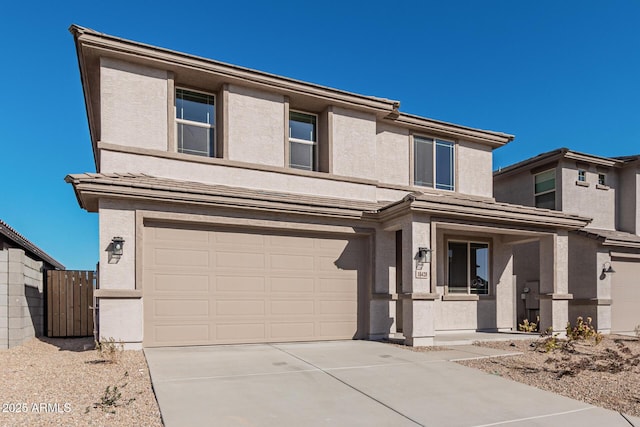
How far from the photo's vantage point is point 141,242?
28.7 feet

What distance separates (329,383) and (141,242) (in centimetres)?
494

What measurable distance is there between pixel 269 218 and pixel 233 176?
4.62 ft

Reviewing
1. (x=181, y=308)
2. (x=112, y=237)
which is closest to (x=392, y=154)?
(x=181, y=308)

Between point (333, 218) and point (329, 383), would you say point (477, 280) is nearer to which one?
point (333, 218)

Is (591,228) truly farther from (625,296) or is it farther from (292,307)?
(292,307)

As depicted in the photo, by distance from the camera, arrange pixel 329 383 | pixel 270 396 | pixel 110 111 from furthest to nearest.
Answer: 1. pixel 110 111
2. pixel 329 383
3. pixel 270 396

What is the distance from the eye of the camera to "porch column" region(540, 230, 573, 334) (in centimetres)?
1164

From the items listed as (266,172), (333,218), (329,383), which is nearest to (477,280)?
(333,218)

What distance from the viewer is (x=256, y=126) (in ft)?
35.2

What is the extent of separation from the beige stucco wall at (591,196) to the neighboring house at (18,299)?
16.8 m

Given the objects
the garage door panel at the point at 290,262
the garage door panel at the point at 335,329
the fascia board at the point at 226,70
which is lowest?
the garage door panel at the point at 335,329

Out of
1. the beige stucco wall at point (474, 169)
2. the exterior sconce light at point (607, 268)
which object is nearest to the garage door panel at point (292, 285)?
the beige stucco wall at point (474, 169)

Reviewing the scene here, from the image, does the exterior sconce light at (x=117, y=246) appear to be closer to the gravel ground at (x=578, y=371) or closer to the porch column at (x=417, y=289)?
the porch column at (x=417, y=289)

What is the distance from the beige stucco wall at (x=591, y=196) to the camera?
1578 centimetres
